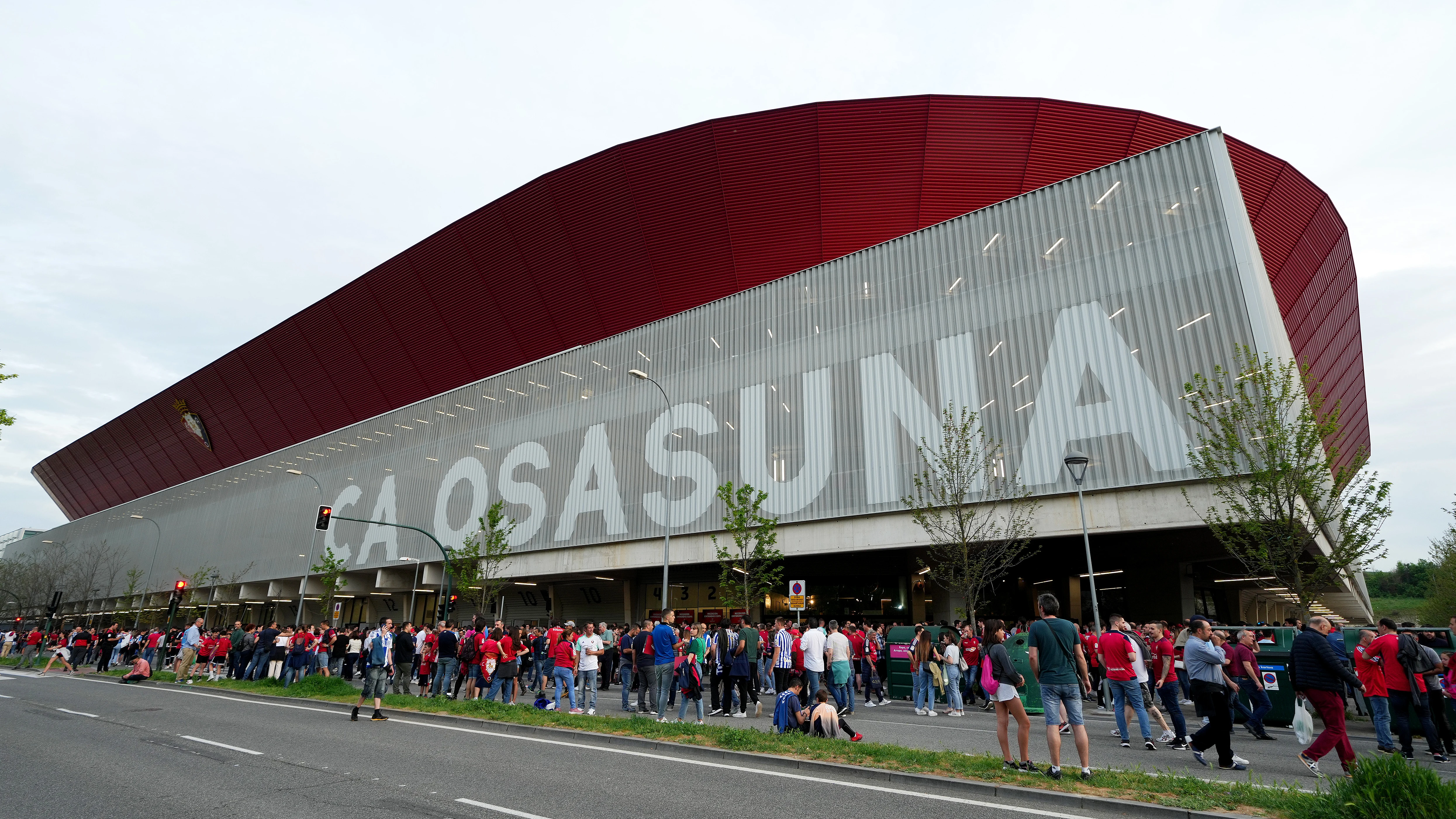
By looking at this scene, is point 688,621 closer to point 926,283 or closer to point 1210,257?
point 926,283

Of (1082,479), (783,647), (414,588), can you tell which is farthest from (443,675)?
(414,588)

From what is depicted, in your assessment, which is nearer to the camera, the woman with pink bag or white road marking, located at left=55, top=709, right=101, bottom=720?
the woman with pink bag

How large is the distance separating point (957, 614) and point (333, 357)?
40.2 m

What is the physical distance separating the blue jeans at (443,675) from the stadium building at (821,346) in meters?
7.82

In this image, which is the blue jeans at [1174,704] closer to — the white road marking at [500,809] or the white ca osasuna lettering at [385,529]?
the white road marking at [500,809]

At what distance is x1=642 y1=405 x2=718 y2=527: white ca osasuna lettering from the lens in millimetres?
26719

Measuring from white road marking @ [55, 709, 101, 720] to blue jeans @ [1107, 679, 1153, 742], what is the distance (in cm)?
1648

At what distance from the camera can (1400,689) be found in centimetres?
941

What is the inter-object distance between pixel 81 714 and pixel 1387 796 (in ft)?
61.3

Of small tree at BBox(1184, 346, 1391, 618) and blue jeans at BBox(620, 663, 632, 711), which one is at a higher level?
small tree at BBox(1184, 346, 1391, 618)

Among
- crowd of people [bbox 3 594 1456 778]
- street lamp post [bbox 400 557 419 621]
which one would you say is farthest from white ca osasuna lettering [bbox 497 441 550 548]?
crowd of people [bbox 3 594 1456 778]

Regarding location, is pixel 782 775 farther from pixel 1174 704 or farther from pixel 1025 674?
pixel 1025 674

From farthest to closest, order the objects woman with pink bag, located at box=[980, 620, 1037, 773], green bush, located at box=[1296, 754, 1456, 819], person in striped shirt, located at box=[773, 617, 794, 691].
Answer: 1. person in striped shirt, located at box=[773, 617, 794, 691]
2. woman with pink bag, located at box=[980, 620, 1037, 773]
3. green bush, located at box=[1296, 754, 1456, 819]

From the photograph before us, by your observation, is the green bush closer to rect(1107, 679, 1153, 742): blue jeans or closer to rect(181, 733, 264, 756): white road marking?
rect(1107, 679, 1153, 742): blue jeans
